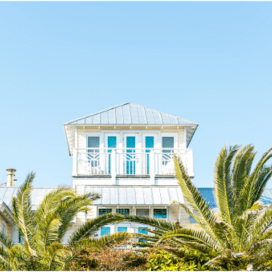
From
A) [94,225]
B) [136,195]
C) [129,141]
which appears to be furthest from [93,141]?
[94,225]

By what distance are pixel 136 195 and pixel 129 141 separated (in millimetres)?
3442

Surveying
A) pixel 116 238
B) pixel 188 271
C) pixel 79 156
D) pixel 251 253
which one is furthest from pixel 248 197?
pixel 79 156

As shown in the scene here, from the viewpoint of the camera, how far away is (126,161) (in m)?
20.9

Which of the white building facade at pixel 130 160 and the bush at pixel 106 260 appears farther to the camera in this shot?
the white building facade at pixel 130 160

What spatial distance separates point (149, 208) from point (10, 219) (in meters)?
5.80

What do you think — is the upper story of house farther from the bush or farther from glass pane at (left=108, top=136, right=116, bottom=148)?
the bush

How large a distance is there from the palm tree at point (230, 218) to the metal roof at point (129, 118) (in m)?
7.57

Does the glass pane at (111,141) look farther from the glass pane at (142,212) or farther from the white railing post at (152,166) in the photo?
the glass pane at (142,212)

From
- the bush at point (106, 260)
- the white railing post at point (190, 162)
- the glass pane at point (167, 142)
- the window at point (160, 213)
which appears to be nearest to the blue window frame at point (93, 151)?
the glass pane at point (167, 142)

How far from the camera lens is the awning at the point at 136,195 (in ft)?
61.1

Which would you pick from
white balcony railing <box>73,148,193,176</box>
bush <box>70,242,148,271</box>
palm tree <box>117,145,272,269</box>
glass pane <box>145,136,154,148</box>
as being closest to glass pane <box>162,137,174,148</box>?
white balcony railing <box>73,148,193,176</box>

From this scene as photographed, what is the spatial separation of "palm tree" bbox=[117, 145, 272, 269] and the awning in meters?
4.43

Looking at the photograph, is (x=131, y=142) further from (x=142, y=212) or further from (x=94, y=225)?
(x=94, y=225)

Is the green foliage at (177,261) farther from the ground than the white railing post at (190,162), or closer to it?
closer to it
